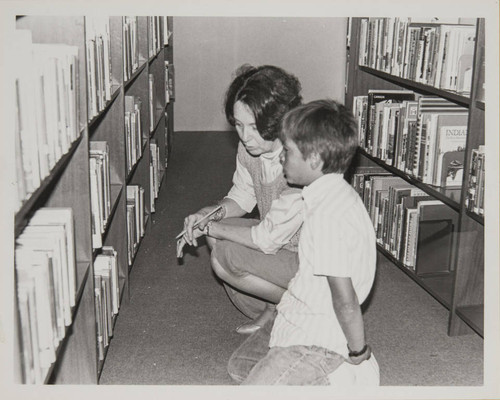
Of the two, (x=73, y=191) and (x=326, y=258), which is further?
(x=73, y=191)

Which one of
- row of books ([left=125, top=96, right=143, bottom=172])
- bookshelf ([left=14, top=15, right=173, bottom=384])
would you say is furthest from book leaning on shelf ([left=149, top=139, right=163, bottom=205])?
bookshelf ([left=14, top=15, right=173, bottom=384])

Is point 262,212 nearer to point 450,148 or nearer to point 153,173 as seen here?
point 450,148

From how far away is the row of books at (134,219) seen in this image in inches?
121

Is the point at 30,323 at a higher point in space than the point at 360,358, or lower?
higher

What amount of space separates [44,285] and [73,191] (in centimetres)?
49

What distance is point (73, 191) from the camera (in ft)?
6.16

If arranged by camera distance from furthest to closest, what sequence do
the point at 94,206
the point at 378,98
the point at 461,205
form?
the point at 378,98, the point at 461,205, the point at 94,206

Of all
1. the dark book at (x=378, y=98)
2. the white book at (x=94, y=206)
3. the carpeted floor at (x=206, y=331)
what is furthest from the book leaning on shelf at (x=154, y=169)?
the white book at (x=94, y=206)

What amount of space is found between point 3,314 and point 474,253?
1.87 metres

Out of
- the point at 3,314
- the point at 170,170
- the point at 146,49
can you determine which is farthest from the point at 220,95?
the point at 3,314

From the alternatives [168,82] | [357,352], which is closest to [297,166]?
[357,352]

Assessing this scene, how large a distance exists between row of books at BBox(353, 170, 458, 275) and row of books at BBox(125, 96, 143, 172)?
1230 millimetres

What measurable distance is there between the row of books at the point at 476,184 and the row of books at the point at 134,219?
145cm

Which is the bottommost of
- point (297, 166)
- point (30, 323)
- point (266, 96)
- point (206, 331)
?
point (206, 331)
